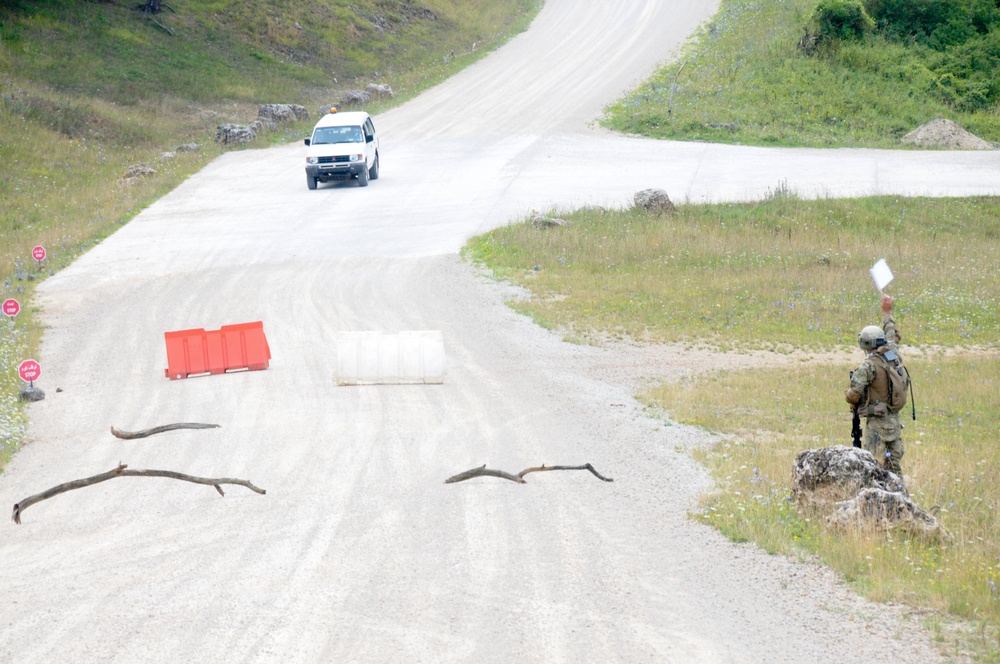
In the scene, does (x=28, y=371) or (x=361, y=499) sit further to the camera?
(x=28, y=371)

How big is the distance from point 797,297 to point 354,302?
9468mm

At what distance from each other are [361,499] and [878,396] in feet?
17.5

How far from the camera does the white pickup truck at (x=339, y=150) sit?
34.2 meters

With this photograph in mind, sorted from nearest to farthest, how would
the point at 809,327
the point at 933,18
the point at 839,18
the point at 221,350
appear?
the point at 221,350
the point at 809,327
the point at 839,18
the point at 933,18

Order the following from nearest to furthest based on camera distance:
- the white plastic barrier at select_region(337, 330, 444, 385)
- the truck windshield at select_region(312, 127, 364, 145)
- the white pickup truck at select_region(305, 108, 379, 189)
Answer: the white plastic barrier at select_region(337, 330, 444, 385) < the white pickup truck at select_region(305, 108, 379, 189) < the truck windshield at select_region(312, 127, 364, 145)

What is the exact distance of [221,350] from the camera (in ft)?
58.7

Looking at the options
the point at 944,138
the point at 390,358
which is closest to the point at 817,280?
the point at 390,358

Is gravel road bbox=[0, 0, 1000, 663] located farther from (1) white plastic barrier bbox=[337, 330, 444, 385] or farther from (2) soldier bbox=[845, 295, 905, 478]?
(2) soldier bbox=[845, 295, 905, 478]

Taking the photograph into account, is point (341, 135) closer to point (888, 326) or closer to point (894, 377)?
point (888, 326)

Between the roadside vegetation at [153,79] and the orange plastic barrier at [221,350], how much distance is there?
5227 millimetres

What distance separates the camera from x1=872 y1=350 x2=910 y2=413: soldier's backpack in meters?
10.8

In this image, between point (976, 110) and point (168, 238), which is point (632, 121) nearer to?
point (976, 110)

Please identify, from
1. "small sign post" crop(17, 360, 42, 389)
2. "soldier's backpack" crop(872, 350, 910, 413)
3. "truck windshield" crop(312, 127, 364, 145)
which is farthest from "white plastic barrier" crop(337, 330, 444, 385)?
"truck windshield" crop(312, 127, 364, 145)

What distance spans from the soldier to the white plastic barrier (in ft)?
24.2
